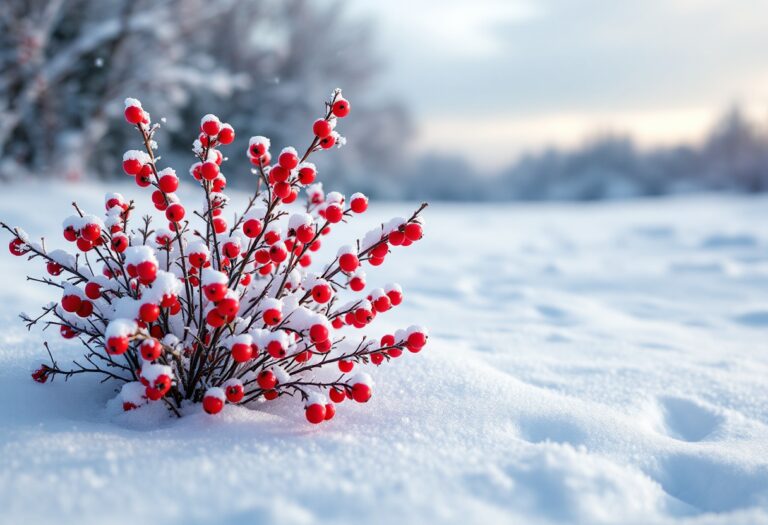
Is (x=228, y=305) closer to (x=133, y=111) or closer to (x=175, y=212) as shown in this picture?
(x=175, y=212)

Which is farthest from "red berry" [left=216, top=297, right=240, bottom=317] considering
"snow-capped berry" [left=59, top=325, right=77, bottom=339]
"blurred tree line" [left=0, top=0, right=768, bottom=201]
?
"blurred tree line" [left=0, top=0, right=768, bottom=201]

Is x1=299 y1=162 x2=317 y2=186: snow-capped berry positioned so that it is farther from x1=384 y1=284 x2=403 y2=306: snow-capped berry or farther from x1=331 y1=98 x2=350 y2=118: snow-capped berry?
x1=384 y1=284 x2=403 y2=306: snow-capped berry

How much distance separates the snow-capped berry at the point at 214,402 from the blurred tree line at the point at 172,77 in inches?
77.5

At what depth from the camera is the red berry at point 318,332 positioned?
1450 mm

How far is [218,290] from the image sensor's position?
4.28ft

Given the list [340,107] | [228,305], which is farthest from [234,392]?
[340,107]

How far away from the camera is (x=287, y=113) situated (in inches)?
609

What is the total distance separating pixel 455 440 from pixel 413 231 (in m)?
0.53

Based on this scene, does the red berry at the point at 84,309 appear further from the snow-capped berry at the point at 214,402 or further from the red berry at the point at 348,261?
the red berry at the point at 348,261

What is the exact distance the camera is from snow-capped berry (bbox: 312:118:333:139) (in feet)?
4.71

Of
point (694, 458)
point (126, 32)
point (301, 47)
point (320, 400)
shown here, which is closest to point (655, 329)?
point (694, 458)

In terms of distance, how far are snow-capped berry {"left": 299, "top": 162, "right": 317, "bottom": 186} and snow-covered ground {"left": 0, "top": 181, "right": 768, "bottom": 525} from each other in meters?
0.62

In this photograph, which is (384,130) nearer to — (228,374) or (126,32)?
(126,32)

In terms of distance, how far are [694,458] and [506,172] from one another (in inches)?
2121
